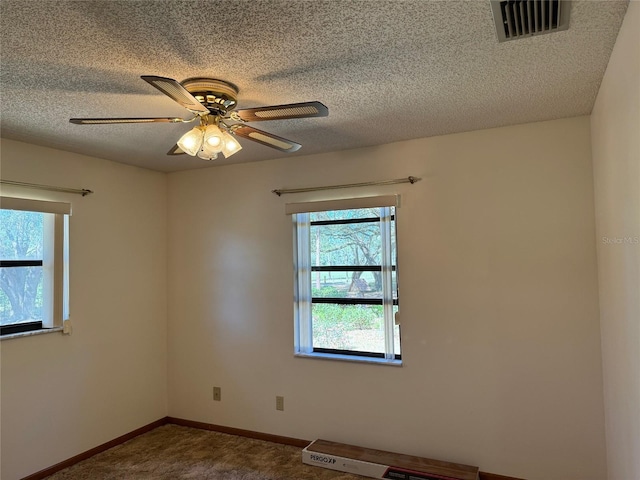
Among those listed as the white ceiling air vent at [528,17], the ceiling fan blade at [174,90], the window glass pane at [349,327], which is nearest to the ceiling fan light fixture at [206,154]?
Result: the ceiling fan blade at [174,90]

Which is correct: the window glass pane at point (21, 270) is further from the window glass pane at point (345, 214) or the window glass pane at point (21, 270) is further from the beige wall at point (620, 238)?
the beige wall at point (620, 238)

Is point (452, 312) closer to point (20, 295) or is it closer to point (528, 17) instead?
point (528, 17)

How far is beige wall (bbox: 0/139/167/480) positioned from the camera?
299cm

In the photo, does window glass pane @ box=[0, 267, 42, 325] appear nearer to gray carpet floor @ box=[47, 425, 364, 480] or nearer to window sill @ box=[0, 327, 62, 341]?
window sill @ box=[0, 327, 62, 341]

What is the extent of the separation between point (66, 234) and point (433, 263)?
2857mm

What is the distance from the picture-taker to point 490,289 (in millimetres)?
2947

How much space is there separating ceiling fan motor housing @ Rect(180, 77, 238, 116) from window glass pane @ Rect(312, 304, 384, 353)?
1.97m

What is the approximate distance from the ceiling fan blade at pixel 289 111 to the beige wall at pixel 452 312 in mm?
1596

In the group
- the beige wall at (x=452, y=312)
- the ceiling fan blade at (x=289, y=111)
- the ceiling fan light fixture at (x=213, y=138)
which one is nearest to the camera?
the ceiling fan blade at (x=289, y=111)

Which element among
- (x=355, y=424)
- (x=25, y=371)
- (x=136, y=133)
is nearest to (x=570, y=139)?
(x=355, y=424)

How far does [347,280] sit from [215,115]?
1881 millimetres

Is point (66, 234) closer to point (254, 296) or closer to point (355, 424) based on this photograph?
point (254, 296)

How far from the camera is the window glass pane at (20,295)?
9.80 ft

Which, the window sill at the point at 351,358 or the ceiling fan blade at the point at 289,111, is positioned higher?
the ceiling fan blade at the point at 289,111
